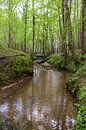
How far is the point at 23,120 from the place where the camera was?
7125mm

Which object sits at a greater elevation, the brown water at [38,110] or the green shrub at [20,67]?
the green shrub at [20,67]

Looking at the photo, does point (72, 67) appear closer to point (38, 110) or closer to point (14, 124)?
point (38, 110)

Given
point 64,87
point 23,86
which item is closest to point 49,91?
point 64,87

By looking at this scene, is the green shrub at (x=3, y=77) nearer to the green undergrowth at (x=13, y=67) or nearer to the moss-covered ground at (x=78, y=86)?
the green undergrowth at (x=13, y=67)

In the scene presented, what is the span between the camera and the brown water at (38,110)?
6.71m

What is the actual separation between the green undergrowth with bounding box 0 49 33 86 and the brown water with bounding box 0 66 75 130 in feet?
5.23

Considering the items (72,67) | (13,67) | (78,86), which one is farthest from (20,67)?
(78,86)

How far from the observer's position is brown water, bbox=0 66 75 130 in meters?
6.71

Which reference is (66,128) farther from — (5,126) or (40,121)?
(5,126)

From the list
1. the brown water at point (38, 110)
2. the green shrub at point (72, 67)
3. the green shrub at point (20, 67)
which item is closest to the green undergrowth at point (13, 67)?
the green shrub at point (20, 67)

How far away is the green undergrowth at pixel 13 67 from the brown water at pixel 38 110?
62.8 inches

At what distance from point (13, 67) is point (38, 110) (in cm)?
652

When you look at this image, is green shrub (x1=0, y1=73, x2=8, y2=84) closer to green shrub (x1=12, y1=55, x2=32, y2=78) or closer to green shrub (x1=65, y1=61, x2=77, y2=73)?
green shrub (x1=12, y1=55, x2=32, y2=78)

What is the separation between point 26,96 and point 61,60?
1224cm
